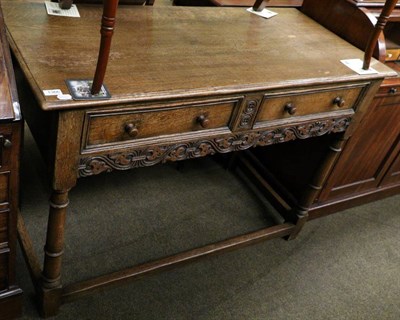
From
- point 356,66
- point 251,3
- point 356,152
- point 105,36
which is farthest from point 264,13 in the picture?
point 105,36

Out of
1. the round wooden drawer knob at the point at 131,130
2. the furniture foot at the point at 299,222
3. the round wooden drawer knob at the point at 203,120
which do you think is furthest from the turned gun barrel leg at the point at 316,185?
the round wooden drawer knob at the point at 131,130

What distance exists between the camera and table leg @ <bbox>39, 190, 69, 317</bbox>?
121 centimetres

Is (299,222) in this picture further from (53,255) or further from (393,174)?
(53,255)

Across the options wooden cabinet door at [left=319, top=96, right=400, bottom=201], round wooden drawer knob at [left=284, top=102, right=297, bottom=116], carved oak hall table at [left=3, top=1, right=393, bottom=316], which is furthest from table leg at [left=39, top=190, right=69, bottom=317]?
wooden cabinet door at [left=319, top=96, right=400, bottom=201]

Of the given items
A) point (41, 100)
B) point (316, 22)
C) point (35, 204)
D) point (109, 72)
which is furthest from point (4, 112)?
point (316, 22)

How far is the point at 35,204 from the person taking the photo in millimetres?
1894

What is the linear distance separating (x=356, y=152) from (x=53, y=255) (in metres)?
1.39

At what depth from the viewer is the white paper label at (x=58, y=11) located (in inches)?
53.2

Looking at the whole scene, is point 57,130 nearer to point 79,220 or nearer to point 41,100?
point 41,100

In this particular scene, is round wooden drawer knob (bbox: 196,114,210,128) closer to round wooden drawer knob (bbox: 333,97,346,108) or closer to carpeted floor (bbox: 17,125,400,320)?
round wooden drawer knob (bbox: 333,97,346,108)

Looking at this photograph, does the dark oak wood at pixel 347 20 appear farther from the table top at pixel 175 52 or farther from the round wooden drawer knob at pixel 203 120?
the round wooden drawer knob at pixel 203 120

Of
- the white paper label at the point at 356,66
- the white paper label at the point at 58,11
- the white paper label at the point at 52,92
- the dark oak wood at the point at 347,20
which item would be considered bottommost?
the white paper label at the point at 58,11

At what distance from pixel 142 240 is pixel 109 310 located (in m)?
0.36

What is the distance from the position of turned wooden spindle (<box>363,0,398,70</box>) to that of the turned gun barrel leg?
1.10 ft
